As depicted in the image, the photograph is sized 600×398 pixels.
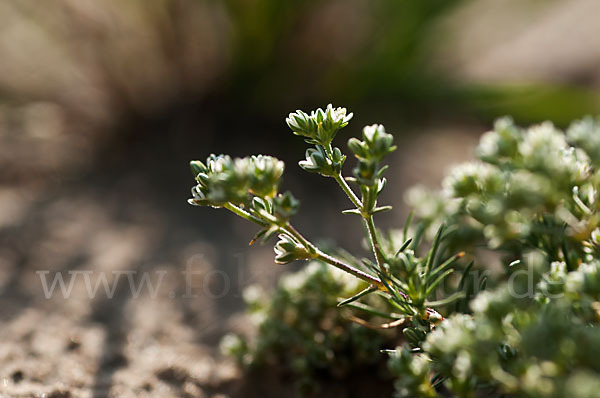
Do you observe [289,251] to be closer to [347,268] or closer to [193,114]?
[347,268]

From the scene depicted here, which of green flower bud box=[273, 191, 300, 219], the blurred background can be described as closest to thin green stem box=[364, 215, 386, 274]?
green flower bud box=[273, 191, 300, 219]

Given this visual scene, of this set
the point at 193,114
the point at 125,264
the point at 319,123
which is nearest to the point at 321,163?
the point at 319,123

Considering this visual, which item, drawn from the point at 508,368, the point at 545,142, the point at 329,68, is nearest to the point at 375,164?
the point at 545,142

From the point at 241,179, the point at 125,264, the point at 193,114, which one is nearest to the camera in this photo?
the point at 241,179

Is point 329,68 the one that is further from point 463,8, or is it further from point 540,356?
point 540,356

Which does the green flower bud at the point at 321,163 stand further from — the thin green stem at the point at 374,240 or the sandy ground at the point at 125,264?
the sandy ground at the point at 125,264

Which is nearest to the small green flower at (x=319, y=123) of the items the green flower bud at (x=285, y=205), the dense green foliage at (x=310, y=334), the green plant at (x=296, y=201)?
the green plant at (x=296, y=201)

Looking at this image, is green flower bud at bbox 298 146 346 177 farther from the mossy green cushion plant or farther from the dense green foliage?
the dense green foliage
